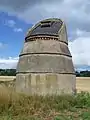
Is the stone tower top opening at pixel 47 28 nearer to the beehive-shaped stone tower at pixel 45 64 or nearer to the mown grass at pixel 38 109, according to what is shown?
the beehive-shaped stone tower at pixel 45 64

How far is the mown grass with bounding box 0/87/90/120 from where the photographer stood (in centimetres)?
904

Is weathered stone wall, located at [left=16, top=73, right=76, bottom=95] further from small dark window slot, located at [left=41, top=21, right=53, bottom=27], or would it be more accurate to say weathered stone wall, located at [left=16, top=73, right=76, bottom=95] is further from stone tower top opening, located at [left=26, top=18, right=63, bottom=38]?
small dark window slot, located at [left=41, top=21, right=53, bottom=27]

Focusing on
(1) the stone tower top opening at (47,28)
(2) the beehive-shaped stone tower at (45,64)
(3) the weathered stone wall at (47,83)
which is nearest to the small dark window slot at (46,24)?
(1) the stone tower top opening at (47,28)

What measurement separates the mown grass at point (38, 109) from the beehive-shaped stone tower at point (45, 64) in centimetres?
227

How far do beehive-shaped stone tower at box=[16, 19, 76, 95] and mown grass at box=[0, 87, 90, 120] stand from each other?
89.3 inches

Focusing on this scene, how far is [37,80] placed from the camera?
14.6 meters

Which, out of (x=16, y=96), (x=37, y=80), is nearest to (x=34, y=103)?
(x=16, y=96)

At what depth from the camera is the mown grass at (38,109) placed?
9.04m

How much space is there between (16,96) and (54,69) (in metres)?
4.22

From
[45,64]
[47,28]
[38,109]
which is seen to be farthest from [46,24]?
[38,109]

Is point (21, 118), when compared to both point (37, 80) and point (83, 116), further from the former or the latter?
point (37, 80)

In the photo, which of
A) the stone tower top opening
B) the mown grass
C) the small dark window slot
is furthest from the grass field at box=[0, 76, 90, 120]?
the small dark window slot

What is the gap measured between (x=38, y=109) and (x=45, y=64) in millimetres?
4631

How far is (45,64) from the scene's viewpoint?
1453cm
